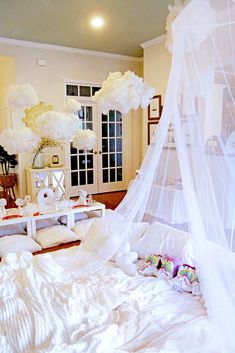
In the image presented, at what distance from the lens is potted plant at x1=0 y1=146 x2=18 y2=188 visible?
190 inches

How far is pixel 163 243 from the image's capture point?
2256 millimetres

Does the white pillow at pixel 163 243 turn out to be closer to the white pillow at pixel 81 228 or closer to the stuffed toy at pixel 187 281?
the stuffed toy at pixel 187 281

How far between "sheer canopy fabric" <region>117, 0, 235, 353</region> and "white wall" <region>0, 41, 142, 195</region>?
3910 millimetres

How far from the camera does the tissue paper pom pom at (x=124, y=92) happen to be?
7.59 feet

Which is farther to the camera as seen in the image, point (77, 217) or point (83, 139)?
point (77, 217)

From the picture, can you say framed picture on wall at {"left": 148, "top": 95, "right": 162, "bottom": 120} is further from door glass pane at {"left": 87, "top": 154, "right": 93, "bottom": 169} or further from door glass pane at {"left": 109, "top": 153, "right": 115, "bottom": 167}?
door glass pane at {"left": 87, "top": 154, "right": 93, "bottom": 169}

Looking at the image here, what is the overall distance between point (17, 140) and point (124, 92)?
1.19 m

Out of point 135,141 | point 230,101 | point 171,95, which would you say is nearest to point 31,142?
point 171,95

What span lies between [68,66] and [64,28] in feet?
3.56

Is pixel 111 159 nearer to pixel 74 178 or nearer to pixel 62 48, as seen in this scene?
pixel 74 178

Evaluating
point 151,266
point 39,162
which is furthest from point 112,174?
point 151,266

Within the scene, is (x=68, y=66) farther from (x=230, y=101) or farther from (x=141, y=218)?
(x=230, y=101)

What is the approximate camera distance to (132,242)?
2.46 meters

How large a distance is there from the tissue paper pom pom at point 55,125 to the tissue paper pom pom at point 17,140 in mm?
125
